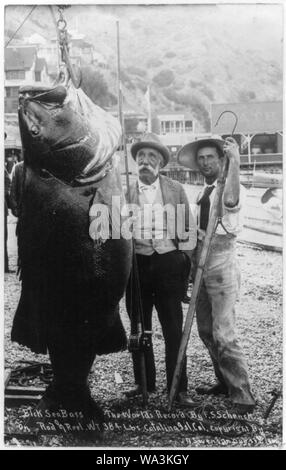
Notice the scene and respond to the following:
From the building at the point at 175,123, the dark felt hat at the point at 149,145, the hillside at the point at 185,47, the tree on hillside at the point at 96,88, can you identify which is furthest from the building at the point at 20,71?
the building at the point at 175,123

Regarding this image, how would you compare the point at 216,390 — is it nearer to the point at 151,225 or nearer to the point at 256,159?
the point at 151,225

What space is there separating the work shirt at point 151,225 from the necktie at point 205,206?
0.28 metres

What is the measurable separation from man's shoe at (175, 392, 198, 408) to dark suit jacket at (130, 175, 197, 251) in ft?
3.78

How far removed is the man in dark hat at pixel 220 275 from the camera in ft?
14.0

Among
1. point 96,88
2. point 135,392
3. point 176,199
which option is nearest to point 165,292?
point 176,199

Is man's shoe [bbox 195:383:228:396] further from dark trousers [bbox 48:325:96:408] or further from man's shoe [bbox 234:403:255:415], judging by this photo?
dark trousers [bbox 48:325:96:408]

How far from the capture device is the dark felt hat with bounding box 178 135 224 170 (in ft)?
14.0

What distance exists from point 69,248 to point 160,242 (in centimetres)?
68

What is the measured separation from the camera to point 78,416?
4457 mm

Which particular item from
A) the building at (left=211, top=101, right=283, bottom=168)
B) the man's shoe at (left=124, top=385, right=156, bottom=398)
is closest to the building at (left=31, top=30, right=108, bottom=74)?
the building at (left=211, top=101, right=283, bottom=168)

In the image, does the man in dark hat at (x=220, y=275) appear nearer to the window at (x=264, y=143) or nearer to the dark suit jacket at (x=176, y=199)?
the dark suit jacket at (x=176, y=199)

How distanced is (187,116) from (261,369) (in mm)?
2148
